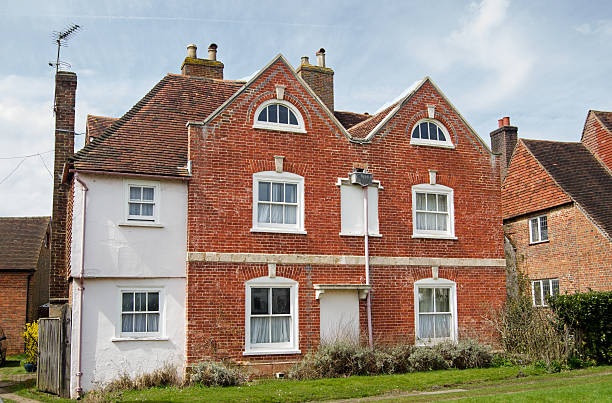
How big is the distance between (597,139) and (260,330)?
18.4 m

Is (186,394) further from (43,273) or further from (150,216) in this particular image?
(43,273)

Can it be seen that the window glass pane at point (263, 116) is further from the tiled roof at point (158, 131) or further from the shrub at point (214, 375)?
the shrub at point (214, 375)

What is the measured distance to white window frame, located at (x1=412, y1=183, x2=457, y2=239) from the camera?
20625 millimetres

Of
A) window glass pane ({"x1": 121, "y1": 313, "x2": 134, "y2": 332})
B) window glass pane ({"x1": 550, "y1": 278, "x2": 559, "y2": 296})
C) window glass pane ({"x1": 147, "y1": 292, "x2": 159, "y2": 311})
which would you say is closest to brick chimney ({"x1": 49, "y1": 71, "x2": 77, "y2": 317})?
window glass pane ({"x1": 121, "y1": 313, "x2": 134, "y2": 332})

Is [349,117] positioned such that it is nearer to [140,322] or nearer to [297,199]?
[297,199]

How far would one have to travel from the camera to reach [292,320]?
18531 mm

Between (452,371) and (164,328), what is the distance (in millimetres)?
8412

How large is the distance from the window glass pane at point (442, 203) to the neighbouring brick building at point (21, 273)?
2068cm

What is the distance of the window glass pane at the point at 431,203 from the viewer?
830 inches

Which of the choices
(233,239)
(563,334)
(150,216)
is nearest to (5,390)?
(150,216)

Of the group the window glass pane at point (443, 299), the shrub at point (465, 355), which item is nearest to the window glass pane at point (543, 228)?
the window glass pane at point (443, 299)

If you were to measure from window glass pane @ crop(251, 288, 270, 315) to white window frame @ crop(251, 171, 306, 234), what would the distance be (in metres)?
1.80

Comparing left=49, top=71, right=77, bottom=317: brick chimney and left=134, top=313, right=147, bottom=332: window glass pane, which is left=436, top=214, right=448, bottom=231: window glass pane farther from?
left=49, top=71, right=77, bottom=317: brick chimney

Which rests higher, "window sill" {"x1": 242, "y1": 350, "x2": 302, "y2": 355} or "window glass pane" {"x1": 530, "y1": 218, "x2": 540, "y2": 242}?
"window glass pane" {"x1": 530, "y1": 218, "x2": 540, "y2": 242}
